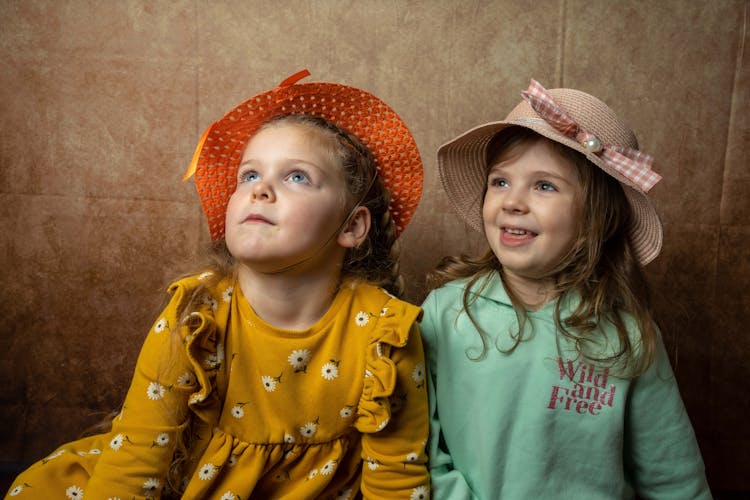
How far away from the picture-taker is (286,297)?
50.5 inches

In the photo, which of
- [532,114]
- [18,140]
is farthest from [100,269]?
[532,114]

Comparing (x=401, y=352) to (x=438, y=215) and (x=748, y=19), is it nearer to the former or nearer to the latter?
(x=438, y=215)

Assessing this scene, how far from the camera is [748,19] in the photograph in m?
1.70

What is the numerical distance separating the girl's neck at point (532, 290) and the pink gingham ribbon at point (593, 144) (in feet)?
0.97

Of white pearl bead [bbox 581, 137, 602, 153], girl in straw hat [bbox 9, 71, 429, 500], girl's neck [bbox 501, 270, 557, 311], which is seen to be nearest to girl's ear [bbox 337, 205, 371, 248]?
girl in straw hat [bbox 9, 71, 429, 500]

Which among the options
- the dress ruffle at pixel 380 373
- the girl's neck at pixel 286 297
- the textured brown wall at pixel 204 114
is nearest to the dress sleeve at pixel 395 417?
the dress ruffle at pixel 380 373

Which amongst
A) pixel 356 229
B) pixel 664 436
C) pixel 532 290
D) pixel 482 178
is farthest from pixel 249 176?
pixel 664 436

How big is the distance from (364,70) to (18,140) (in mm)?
960

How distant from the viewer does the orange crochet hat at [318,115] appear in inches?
51.6

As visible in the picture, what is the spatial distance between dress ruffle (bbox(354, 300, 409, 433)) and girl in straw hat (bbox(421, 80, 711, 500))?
198 millimetres

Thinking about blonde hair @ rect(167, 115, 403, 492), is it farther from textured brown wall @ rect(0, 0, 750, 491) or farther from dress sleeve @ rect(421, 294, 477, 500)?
textured brown wall @ rect(0, 0, 750, 491)

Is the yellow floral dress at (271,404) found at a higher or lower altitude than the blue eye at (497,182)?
lower

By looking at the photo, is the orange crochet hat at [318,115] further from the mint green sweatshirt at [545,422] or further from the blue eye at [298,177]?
the mint green sweatshirt at [545,422]

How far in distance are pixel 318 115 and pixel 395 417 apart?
0.67 metres
